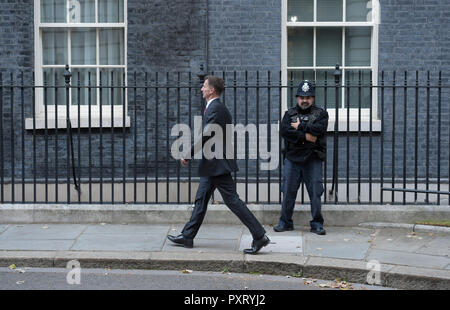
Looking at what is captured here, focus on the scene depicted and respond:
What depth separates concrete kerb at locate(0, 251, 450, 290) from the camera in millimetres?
7551

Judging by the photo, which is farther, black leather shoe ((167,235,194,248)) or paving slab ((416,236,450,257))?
black leather shoe ((167,235,194,248))

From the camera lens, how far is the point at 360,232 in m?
9.24

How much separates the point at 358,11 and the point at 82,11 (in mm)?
4037

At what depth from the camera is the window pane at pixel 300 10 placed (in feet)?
37.2

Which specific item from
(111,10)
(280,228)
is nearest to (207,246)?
(280,228)

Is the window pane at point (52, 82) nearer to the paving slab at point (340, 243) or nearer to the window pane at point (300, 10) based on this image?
the window pane at point (300, 10)

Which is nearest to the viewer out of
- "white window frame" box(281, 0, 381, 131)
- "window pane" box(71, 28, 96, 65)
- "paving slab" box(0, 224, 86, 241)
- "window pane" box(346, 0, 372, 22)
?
"paving slab" box(0, 224, 86, 241)

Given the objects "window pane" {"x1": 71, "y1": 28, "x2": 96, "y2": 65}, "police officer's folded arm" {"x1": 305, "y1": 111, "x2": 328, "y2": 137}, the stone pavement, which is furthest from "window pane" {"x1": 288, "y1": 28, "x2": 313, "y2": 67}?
the stone pavement

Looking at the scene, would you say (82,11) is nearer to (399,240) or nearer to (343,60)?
(343,60)

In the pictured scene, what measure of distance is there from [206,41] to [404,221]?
12.4 ft

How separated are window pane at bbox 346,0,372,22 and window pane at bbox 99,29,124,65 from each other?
11.0ft

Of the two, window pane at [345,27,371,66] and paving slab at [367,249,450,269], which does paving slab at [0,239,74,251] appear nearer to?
paving slab at [367,249,450,269]

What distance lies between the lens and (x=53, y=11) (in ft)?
37.5

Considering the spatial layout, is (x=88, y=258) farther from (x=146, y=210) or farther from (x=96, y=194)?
(x=96, y=194)
